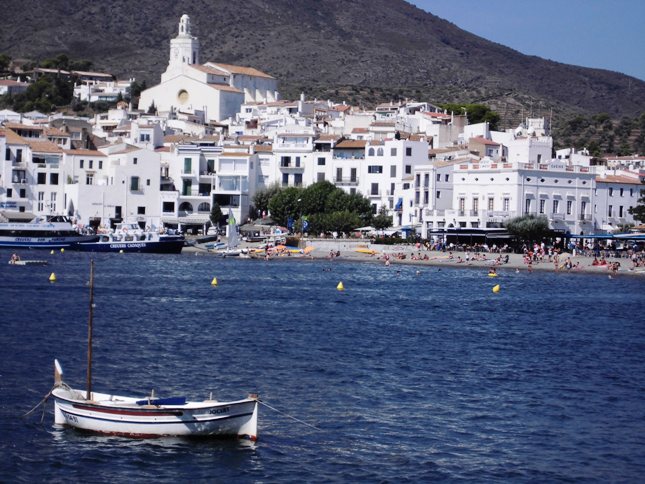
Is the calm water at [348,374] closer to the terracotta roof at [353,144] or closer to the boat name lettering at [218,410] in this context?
the boat name lettering at [218,410]

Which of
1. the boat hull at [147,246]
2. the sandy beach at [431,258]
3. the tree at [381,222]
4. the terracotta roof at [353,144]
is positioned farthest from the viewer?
the terracotta roof at [353,144]

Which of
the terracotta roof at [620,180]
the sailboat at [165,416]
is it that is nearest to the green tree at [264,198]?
the terracotta roof at [620,180]

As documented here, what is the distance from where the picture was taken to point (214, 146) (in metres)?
105

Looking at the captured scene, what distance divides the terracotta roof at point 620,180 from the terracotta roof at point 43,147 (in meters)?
46.0

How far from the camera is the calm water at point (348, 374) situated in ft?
84.1

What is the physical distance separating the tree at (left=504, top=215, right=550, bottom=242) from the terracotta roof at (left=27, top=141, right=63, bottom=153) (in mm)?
41312

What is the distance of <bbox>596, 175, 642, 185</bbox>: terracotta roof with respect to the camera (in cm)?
9438

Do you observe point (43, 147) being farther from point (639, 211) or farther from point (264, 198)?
point (639, 211)

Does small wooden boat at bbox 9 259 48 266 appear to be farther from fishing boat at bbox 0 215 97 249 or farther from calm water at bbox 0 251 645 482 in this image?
fishing boat at bbox 0 215 97 249

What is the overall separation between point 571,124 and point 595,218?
6925 cm

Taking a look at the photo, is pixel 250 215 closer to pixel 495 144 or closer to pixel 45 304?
pixel 495 144

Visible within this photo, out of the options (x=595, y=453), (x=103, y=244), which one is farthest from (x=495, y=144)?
(x=595, y=453)

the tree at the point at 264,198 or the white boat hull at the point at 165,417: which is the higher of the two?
the tree at the point at 264,198

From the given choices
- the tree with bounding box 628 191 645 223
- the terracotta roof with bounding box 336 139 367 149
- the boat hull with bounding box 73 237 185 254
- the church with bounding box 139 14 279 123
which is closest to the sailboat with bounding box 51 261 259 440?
the boat hull with bounding box 73 237 185 254
